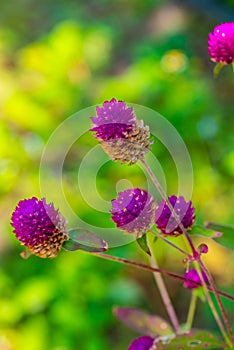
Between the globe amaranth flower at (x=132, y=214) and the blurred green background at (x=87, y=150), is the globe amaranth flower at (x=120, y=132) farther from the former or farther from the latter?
the blurred green background at (x=87, y=150)

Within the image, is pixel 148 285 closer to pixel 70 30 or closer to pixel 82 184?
pixel 82 184

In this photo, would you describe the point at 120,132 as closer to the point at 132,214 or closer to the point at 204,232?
the point at 132,214

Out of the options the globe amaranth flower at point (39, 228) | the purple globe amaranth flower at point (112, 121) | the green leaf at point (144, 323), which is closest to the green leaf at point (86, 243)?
the globe amaranth flower at point (39, 228)

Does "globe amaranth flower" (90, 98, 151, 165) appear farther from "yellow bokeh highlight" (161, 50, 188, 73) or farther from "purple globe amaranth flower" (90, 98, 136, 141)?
"yellow bokeh highlight" (161, 50, 188, 73)

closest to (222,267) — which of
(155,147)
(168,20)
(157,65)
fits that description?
(155,147)

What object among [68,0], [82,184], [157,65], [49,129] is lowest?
[82,184]

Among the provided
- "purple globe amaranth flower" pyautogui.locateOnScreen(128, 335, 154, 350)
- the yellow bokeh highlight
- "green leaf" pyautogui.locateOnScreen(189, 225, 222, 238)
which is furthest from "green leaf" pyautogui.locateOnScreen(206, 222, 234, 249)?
the yellow bokeh highlight

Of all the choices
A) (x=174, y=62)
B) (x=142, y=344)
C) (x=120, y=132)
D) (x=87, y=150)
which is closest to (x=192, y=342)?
(x=142, y=344)
